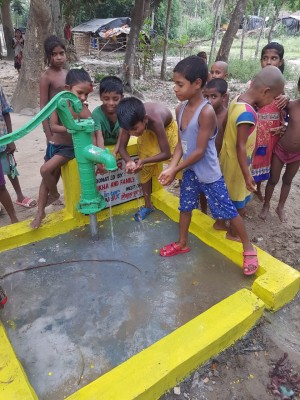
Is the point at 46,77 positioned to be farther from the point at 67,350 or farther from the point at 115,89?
the point at 67,350

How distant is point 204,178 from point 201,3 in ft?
131

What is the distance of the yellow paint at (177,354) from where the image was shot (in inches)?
52.1

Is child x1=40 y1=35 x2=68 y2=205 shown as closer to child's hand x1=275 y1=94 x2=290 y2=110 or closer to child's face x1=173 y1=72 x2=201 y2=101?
child's face x1=173 y1=72 x2=201 y2=101

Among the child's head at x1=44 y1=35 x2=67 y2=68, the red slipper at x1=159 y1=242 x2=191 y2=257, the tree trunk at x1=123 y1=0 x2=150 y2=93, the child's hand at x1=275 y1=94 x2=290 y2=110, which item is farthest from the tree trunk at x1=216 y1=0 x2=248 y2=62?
the red slipper at x1=159 y1=242 x2=191 y2=257

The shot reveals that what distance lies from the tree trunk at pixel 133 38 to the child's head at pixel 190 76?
7645mm

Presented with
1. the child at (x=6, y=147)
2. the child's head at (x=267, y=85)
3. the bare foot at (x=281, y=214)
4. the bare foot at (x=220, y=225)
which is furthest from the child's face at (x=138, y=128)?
the bare foot at (x=281, y=214)

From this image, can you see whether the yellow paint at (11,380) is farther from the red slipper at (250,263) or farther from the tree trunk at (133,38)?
the tree trunk at (133,38)

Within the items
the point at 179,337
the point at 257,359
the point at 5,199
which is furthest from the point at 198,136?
the point at 5,199

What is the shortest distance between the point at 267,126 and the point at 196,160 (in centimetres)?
124

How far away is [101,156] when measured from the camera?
6.11 feet

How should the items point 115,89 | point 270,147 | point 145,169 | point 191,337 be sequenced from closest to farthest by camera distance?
point 191,337, point 115,89, point 145,169, point 270,147

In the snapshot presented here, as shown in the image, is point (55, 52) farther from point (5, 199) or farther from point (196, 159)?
point (196, 159)

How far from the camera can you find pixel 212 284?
1.99 metres

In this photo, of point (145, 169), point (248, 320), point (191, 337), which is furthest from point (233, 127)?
point (191, 337)
